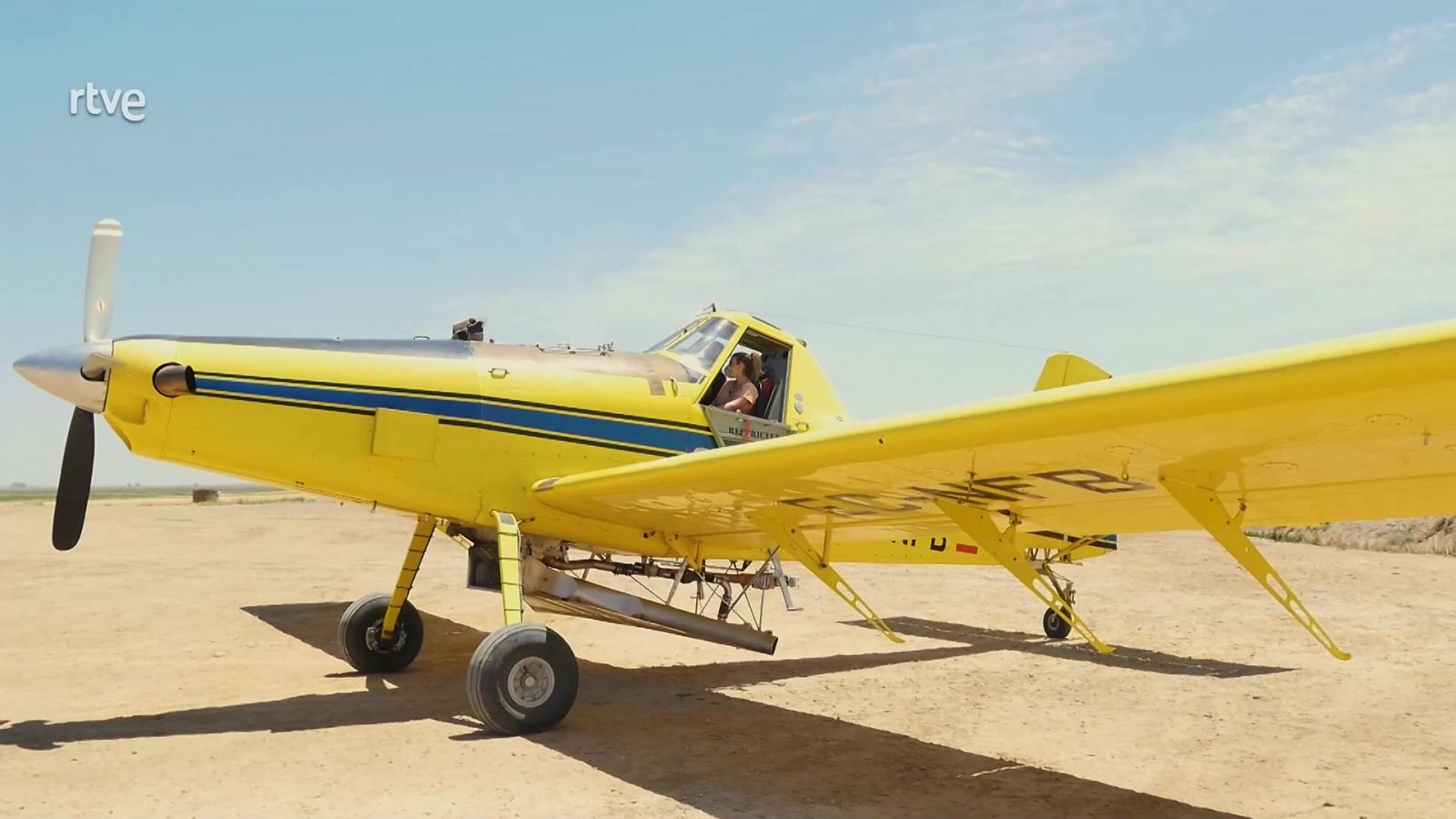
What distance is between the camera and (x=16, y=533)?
21.8 m

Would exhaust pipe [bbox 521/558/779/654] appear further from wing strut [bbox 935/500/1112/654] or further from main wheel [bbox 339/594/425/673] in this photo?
Answer: wing strut [bbox 935/500/1112/654]

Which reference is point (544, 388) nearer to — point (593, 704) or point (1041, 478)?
point (593, 704)

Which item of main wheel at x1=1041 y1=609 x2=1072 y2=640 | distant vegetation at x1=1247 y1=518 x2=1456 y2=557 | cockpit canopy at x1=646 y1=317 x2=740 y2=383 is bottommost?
main wheel at x1=1041 y1=609 x2=1072 y2=640

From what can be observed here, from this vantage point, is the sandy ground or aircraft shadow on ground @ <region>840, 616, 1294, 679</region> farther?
aircraft shadow on ground @ <region>840, 616, 1294, 679</region>

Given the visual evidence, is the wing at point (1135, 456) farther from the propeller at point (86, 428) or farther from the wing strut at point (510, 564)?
the propeller at point (86, 428)

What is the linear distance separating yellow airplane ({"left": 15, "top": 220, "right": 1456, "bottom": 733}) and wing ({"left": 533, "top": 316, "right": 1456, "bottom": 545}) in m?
0.02

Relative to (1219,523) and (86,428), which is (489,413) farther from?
(1219,523)

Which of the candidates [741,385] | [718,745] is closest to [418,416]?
[741,385]

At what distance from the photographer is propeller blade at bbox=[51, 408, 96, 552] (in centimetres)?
695

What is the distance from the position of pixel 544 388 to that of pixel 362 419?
136cm

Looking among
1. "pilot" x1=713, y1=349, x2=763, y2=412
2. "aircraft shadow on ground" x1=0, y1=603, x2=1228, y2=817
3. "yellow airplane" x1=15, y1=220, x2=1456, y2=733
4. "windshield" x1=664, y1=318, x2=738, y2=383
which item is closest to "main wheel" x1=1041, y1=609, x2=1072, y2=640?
"yellow airplane" x1=15, y1=220, x2=1456, y2=733

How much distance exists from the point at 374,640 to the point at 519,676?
3076mm

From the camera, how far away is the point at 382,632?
29.4 ft

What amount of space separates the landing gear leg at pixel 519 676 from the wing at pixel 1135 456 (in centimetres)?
105
